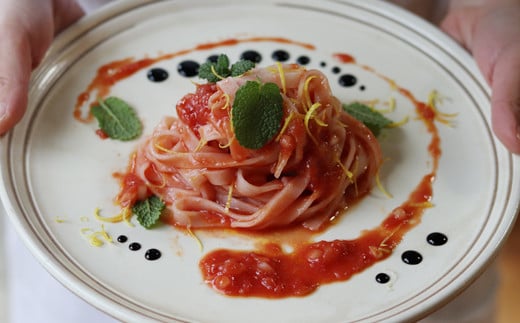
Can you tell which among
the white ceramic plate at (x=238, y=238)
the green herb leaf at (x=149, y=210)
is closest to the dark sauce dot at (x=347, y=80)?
the white ceramic plate at (x=238, y=238)

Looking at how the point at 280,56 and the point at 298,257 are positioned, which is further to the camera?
the point at 280,56

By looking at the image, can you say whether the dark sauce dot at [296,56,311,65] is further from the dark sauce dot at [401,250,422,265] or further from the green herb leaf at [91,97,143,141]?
the dark sauce dot at [401,250,422,265]

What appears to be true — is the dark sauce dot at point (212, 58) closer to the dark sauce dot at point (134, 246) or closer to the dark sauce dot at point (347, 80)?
the dark sauce dot at point (347, 80)

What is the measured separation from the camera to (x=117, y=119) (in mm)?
3473

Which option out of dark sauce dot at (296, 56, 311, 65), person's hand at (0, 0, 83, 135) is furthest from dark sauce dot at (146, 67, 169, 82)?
dark sauce dot at (296, 56, 311, 65)

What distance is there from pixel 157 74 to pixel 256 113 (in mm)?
978

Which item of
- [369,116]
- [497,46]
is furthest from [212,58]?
[497,46]

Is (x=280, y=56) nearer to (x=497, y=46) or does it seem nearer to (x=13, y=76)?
(x=497, y=46)

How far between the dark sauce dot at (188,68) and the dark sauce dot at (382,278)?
1.54 metres

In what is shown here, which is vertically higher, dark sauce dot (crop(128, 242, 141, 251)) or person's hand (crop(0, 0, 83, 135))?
person's hand (crop(0, 0, 83, 135))

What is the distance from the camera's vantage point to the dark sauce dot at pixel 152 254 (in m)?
2.88

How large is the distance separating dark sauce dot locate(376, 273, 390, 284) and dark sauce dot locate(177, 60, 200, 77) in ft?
5.04

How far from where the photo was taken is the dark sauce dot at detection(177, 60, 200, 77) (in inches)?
148

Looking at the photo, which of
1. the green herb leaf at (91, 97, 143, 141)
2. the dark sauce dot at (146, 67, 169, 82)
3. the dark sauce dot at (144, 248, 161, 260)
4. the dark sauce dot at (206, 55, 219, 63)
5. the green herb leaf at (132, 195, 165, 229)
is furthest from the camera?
the dark sauce dot at (206, 55, 219, 63)
